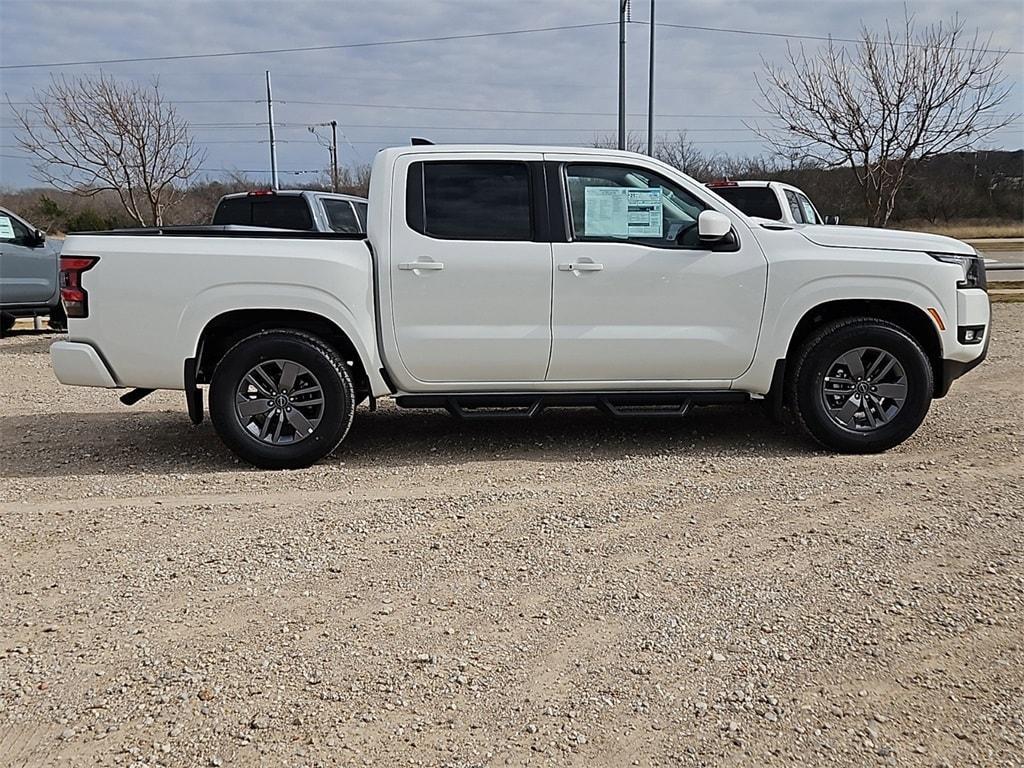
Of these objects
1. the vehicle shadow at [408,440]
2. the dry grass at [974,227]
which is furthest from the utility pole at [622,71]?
the dry grass at [974,227]

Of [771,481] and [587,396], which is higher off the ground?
[587,396]

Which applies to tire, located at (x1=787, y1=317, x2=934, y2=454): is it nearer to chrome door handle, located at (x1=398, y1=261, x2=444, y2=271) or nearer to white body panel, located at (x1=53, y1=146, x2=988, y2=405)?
white body panel, located at (x1=53, y1=146, x2=988, y2=405)

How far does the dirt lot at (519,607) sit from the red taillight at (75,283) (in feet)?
3.41

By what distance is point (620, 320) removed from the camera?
5902 millimetres

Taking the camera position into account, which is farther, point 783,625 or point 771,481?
point 771,481

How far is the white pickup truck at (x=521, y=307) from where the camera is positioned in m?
5.72

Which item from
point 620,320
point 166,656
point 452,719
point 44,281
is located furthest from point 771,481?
point 44,281

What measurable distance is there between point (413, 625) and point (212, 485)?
2454 millimetres

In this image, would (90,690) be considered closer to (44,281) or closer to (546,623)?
(546,623)

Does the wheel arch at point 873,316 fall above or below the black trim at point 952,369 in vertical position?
above

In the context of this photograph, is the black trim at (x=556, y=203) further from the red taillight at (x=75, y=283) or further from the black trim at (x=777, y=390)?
the red taillight at (x=75, y=283)

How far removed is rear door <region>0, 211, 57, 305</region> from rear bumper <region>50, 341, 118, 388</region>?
8534 millimetres

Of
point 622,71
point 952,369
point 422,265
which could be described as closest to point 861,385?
point 952,369

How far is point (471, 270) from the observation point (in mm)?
5773
